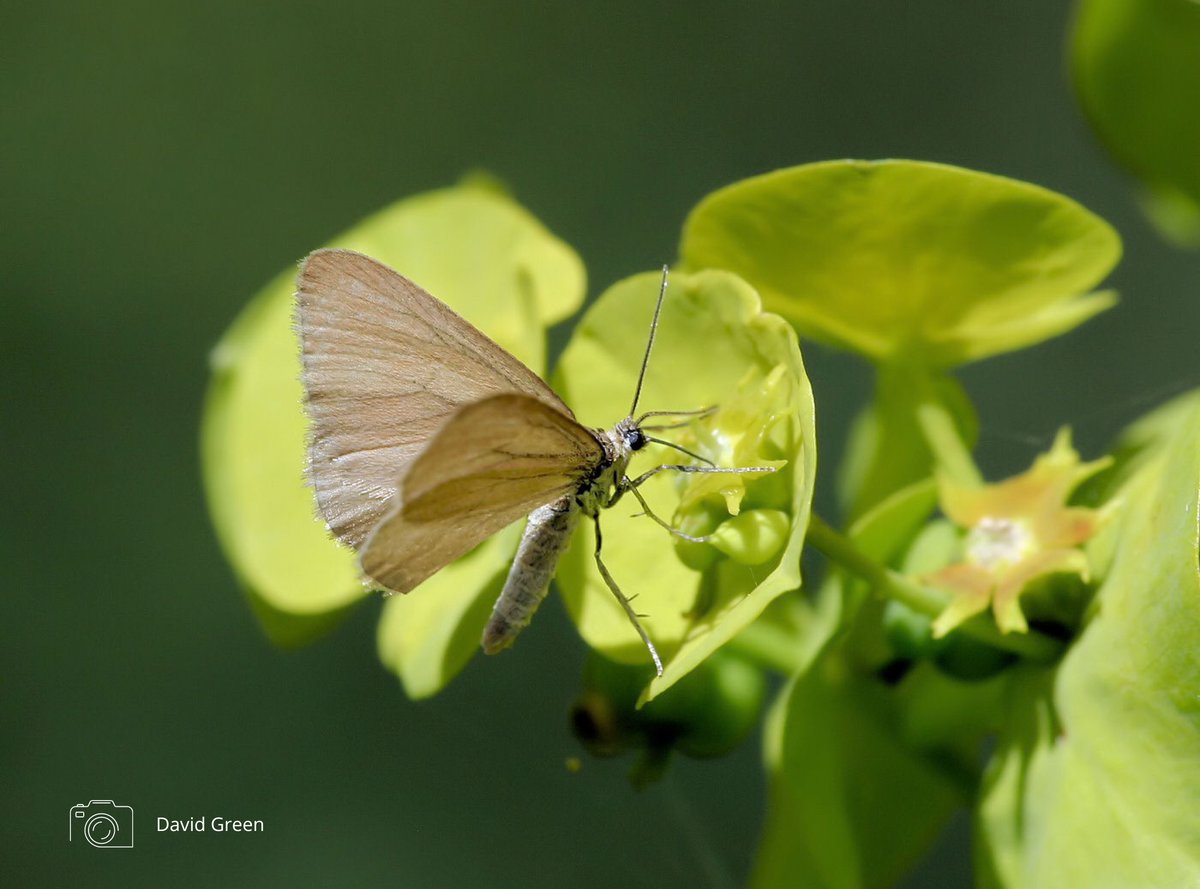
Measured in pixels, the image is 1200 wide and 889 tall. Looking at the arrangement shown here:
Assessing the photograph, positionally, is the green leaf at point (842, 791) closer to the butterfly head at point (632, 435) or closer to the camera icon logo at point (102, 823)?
the butterfly head at point (632, 435)

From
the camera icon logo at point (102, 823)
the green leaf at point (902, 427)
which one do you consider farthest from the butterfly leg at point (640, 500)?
the camera icon logo at point (102, 823)

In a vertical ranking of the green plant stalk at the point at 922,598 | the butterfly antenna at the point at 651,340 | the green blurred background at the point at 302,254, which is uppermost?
the butterfly antenna at the point at 651,340

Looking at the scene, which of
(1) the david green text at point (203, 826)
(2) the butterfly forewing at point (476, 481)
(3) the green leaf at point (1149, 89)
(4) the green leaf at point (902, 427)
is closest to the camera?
(2) the butterfly forewing at point (476, 481)

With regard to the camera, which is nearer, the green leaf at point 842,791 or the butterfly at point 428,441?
the butterfly at point 428,441

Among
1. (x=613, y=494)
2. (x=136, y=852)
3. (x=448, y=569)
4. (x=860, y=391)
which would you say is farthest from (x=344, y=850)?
(x=613, y=494)

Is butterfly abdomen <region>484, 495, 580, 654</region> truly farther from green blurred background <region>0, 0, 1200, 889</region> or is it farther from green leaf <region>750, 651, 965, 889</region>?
green blurred background <region>0, 0, 1200, 889</region>

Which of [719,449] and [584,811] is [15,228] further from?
[719,449]

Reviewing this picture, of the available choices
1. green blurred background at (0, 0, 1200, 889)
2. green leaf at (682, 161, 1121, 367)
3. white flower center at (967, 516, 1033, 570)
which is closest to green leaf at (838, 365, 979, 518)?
green leaf at (682, 161, 1121, 367)
